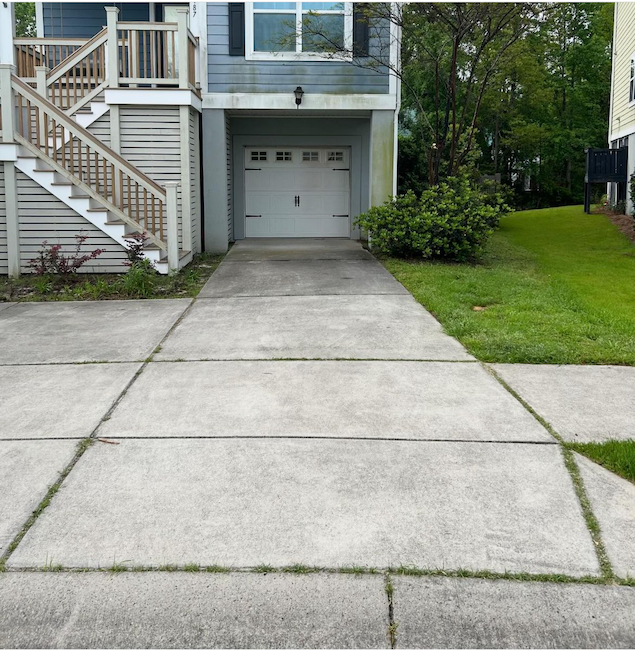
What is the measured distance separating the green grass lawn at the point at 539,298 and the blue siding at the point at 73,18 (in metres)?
9.30

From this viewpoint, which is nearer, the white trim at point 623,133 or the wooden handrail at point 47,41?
the wooden handrail at point 47,41

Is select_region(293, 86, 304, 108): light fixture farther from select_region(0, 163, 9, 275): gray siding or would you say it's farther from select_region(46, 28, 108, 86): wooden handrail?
select_region(0, 163, 9, 275): gray siding

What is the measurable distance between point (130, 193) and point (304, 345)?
540cm

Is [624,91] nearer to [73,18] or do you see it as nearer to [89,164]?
[73,18]

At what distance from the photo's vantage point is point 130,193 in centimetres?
1080

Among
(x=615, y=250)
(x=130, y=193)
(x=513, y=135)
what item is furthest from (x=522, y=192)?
(x=130, y=193)

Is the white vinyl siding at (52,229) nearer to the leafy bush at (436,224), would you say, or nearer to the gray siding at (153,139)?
the gray siding at (153,139)

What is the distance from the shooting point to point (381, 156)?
1387 centimetres

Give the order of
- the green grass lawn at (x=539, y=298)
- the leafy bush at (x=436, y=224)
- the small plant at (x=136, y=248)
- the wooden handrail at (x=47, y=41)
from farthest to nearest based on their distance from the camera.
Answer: the wooden handrail at (x=47, y=41)
the leafy bush at (x=436, y=224)
the small plant at (x=136, y=248)
the green grass lawn at (x=539, y=298)

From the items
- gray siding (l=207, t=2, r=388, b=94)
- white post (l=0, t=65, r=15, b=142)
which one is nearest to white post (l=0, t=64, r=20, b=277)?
white post (l=0, t=65, r=15, b=142)

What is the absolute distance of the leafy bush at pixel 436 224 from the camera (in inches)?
459

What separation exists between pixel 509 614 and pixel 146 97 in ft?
35.6

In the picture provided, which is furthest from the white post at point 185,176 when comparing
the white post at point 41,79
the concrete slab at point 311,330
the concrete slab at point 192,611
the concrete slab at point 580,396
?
the concrete slab at point 192,611

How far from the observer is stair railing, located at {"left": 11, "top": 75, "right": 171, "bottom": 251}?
33.8 ft
